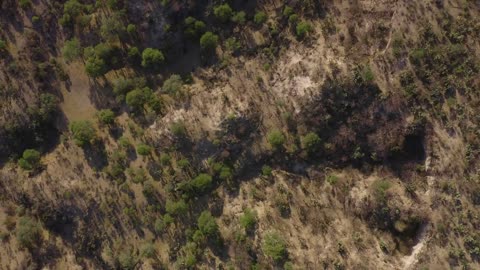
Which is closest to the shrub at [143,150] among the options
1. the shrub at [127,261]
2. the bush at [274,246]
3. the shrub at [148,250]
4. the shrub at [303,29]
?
the shrub at [148,250]

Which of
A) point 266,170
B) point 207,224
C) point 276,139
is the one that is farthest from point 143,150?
point 276,139

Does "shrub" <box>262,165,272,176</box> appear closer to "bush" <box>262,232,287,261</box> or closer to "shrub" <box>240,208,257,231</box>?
"shrub" <box>240,208,257,231</box>

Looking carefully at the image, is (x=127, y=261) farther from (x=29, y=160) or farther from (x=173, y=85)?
(x=173, y=85)

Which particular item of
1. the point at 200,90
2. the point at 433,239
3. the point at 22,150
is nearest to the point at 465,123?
the point at 433,239

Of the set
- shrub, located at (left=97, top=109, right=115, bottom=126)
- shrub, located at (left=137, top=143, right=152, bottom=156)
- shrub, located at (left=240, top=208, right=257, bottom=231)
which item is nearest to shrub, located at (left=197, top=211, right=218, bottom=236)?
shrub, located at (left=240, top=208, right=257, bottom=231)

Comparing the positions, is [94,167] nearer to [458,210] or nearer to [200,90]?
[200,90]

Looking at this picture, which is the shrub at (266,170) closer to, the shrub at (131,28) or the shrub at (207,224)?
the shrub at (207,224)
